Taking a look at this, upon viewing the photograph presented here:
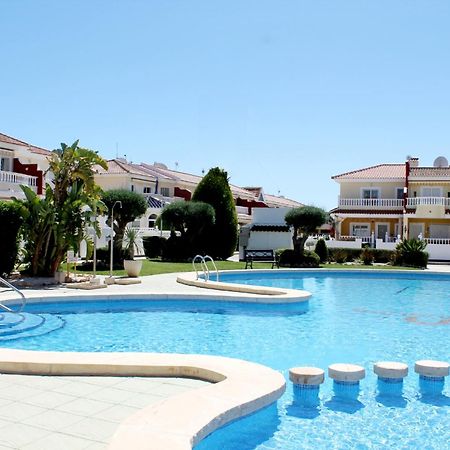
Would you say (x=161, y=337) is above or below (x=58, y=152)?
below

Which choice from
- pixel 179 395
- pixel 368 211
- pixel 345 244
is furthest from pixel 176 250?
pixel 179 395

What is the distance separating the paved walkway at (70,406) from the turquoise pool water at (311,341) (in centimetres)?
110

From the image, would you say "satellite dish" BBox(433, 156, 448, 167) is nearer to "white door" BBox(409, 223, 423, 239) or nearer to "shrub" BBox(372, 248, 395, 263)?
"white door" BBox(409, 223, 423, 239)

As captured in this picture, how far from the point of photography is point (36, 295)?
1634 cm

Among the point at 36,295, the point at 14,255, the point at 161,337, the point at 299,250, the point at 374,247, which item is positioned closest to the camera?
the point at 161,337

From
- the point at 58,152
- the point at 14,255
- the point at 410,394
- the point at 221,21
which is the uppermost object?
the point at 221,21

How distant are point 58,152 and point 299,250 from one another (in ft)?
52.9

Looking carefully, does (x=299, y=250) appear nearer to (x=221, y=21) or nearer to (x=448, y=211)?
(x=221, y=21)

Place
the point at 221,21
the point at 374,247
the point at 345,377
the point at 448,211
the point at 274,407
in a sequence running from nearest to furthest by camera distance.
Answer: the point at 274,407 < the point at 345,377 < the point at 221,21 < the point at 374,247 < the point at 448,211

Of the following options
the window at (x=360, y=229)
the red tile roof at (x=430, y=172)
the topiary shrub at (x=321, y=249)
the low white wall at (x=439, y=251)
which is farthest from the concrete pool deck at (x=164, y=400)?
the red tile roof at (x=430, y=172)

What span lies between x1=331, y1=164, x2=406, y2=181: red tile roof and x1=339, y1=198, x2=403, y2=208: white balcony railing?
202 centimetres

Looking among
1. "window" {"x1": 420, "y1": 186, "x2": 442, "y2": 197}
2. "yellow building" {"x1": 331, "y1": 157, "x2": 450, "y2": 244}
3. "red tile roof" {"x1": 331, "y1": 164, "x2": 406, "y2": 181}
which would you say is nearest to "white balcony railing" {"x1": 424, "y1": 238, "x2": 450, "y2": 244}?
"yellow building" {"x1": 331, "y1": 157, "x2": 450, "y2": 244}

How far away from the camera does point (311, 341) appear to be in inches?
515

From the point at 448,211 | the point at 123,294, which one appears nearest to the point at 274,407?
the point at 123,294
